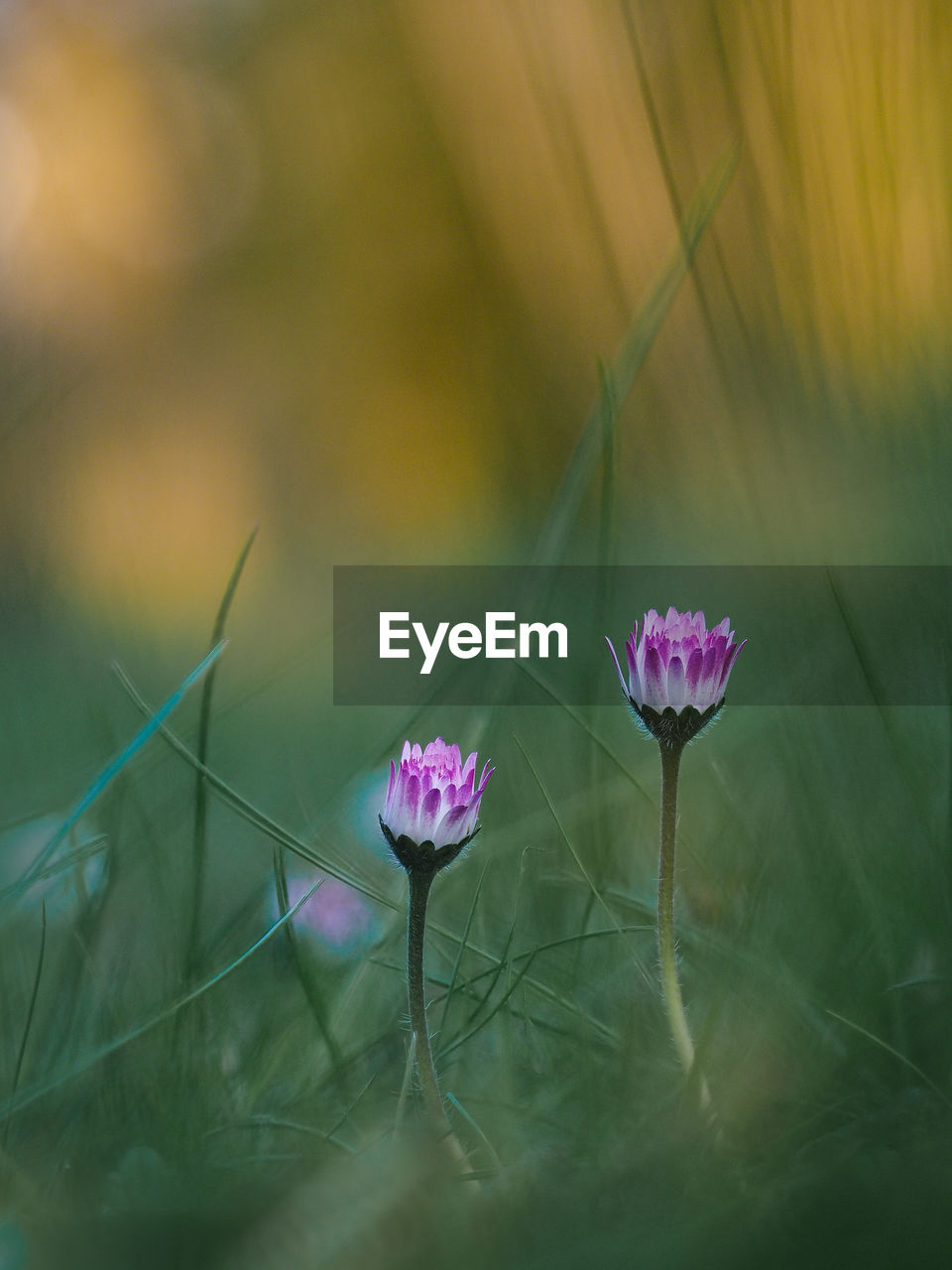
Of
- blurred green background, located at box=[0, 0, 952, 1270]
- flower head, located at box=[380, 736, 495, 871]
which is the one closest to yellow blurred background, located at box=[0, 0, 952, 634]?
blurred green background, located at box=[0, 0, 952, 1270]

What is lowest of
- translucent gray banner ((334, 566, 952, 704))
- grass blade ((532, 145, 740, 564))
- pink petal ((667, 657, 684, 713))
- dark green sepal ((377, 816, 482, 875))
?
dark green sepal ((377, 816, 482, 875))

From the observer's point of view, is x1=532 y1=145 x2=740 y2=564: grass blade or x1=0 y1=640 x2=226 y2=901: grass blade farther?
x1=532 y1=145 x2=740 y2=564: grass blade

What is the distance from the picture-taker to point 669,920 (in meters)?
0.28

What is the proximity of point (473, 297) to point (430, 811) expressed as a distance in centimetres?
31

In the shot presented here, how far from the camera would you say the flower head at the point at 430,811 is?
0.29 m

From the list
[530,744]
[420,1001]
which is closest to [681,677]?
[420,1001]

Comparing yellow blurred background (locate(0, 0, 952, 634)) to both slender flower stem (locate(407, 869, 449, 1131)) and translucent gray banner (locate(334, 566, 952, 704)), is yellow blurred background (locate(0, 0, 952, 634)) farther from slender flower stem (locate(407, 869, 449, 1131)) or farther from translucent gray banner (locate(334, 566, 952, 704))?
slender flower stem (locate(407, 869, 449, 1131))

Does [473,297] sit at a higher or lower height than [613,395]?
higher

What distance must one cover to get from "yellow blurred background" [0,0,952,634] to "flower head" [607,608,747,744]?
51 millimetres

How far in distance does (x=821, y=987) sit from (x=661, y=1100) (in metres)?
0.07

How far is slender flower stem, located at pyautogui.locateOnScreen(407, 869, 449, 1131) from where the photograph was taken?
0.25m

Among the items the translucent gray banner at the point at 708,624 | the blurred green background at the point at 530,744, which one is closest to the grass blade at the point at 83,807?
the blurred green background at the point at 530,744

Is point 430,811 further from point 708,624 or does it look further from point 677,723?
point 708,624

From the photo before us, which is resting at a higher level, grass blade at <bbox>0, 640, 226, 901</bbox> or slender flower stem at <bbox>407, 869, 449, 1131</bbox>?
grass blade at <bbox>0, 640, 226, 901</bbox>
